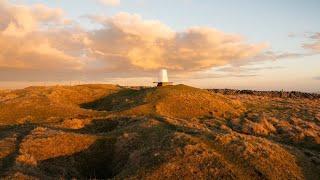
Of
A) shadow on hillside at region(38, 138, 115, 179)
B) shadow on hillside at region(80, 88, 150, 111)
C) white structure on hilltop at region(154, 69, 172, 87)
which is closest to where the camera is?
shadow on hillside at region(38, 138, 115, 179)

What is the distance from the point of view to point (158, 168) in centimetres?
1872

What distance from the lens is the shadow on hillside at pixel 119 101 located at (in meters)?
46.2

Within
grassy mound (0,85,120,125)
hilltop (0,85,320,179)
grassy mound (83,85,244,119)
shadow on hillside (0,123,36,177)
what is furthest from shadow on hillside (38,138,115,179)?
grassy mound (83,85,244,119)

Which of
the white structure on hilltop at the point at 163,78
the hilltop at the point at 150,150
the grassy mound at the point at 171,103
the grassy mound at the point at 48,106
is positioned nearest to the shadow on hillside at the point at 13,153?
the hilltop at the point at 150,150

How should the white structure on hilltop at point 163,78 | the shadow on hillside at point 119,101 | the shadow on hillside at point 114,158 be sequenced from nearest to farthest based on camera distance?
the shadow on hillside at point 114,158 < the shadow on hillside at point 119,101 < the white structure on hilltop at point 163,78

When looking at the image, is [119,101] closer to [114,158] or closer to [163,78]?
[163,78]

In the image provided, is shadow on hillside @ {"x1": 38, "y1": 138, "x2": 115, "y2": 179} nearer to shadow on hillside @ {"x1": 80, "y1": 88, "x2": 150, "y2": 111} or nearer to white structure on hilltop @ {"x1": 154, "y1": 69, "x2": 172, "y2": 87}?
shadow on hillside @ {"x1": 80, "y1": 88, "x2": 150, "y2": 111}

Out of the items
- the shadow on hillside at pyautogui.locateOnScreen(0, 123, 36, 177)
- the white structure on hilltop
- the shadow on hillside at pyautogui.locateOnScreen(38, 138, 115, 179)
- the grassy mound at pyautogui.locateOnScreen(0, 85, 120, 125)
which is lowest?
the shadow on hillside at pyautogui.locateOnScreen(38, 138, 115, 179)

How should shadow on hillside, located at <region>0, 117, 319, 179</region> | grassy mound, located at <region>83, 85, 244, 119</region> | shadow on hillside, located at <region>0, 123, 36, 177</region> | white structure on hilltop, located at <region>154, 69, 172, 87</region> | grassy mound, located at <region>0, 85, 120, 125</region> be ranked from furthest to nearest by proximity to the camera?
white structure on hilltop, located at <region>154, 69, 172, 87</region>, grassy mound, located at <region>83, 85, 244, 119</region>, grassy mound, located at <region>0, 85, 120, 125</region>, shadow on hillside, located at <region>0, 123, 36, 177</region>, shadow on hillside, located at <region>0, 117, 319, 179</region>

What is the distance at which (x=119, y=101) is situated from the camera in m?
50.0

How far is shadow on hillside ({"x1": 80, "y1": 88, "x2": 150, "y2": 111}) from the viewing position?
46175 millimetres

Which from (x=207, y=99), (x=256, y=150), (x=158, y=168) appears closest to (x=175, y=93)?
(x=207, y=99)

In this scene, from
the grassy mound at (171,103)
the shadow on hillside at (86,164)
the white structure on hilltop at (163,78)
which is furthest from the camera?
the white structure on hilltop at (163,78)

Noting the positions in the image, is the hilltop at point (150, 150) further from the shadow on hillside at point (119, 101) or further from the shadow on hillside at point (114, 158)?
the shadow on hillside at point (119, 101)
